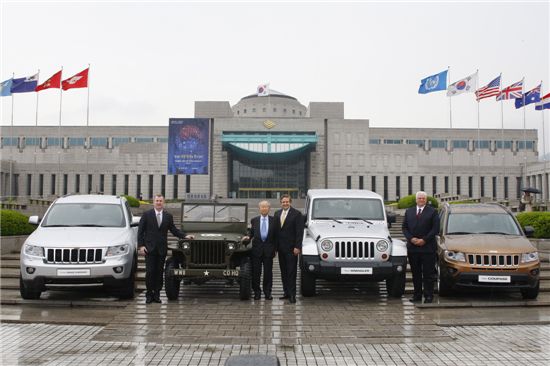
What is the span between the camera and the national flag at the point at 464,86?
122ft

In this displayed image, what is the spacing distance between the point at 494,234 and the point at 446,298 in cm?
171

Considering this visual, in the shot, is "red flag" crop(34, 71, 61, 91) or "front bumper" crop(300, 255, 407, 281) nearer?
"front bumper" crop(300, 255, 407, 281)

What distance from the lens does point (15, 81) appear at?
36.1 metres

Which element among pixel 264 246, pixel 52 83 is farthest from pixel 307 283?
pixel 52 83

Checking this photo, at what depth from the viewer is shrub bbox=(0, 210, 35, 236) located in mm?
15105

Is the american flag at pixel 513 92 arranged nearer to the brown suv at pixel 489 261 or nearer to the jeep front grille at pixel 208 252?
the brown suv at pixel 489 261

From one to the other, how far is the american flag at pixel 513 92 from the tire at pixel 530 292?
29708 millimetres

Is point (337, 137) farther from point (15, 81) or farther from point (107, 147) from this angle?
point (15, 81)

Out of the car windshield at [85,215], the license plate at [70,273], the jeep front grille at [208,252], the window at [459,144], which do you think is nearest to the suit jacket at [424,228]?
the jeep front grille at [208,252]

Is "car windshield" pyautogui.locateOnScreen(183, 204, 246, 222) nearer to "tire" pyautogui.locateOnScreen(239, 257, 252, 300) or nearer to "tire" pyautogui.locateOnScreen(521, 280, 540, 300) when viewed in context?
"tire" pyautogui.locateOnScreen(239, 257, 252, 300)

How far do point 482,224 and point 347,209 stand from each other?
293cm

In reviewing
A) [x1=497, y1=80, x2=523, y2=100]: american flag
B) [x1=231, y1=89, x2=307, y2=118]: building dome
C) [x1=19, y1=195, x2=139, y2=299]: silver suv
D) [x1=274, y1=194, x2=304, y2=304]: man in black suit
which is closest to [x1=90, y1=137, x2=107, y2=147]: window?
[x1=231, y1=89, x2=307, y2=118]: building dome

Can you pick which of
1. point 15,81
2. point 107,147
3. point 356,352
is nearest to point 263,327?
point 356,352

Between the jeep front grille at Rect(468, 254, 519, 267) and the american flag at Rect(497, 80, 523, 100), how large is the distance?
30003 millimetres
